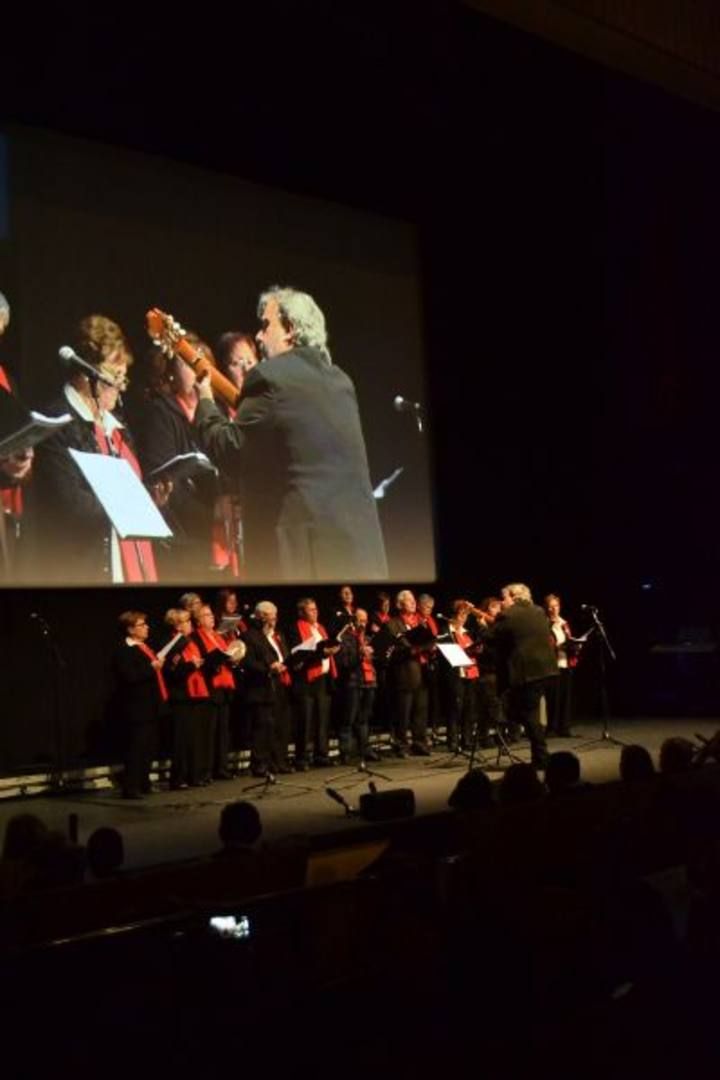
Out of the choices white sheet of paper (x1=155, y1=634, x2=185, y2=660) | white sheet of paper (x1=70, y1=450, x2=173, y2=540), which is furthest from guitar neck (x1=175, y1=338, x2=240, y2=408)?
white sheet of paper (x1=155, y1=634, x2=185, y2=660)

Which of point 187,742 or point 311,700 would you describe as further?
point 311,700

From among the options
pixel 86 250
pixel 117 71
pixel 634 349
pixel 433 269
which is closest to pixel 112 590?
pixel 86 250

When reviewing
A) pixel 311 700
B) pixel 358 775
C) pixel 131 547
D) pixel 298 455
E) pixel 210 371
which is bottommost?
pixel 358 775

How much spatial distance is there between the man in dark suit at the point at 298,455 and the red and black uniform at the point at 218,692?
1276 mm

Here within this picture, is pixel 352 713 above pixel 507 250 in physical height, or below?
below

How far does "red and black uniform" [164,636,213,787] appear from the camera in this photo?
10.6m

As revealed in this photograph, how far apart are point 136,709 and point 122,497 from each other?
1.85m

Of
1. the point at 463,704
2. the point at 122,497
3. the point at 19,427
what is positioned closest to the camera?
the point at 19,427

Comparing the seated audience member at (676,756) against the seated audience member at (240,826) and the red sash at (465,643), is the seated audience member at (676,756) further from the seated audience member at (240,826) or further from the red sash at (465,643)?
the red sash at (465,643)

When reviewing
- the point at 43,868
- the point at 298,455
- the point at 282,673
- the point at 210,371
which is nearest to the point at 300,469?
the point at 298,455

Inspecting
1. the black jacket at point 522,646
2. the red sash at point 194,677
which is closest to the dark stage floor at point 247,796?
the red sash at point 194,677

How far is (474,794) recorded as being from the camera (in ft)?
17.6

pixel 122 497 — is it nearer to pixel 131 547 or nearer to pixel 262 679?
pixel 131 547

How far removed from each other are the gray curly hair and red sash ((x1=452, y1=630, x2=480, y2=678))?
10.1 ft
